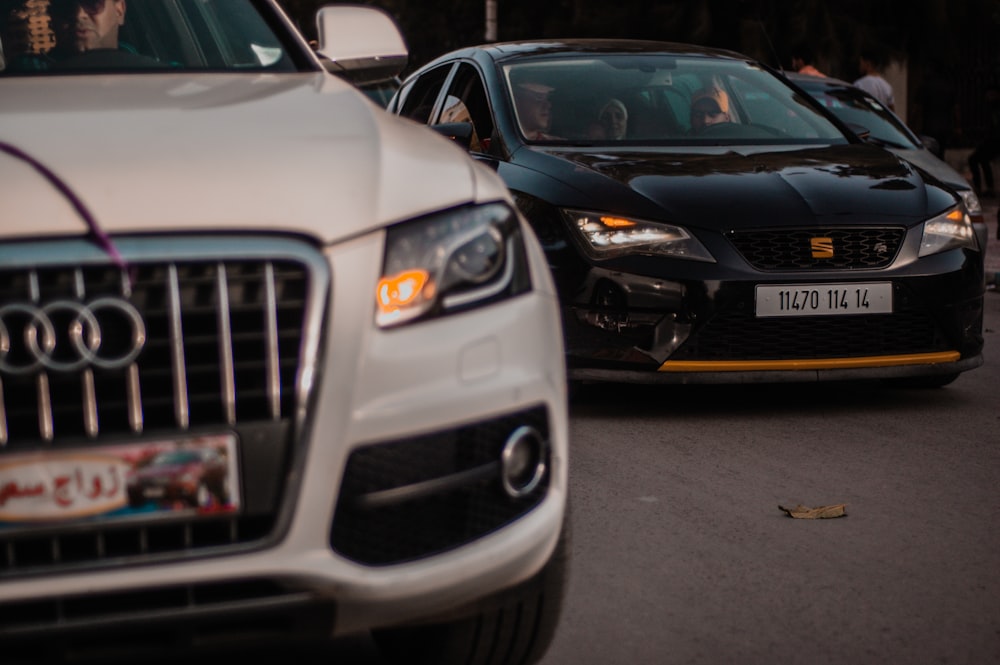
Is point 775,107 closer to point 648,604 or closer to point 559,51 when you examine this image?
point 559,51

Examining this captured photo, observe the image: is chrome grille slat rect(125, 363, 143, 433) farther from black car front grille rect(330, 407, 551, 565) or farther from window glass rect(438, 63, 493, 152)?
window glass rect(438, 63, 493, 152)

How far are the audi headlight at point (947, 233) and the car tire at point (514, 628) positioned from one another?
3.73m

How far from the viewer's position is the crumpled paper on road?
4.81 metres

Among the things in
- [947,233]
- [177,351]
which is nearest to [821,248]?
[947,233]

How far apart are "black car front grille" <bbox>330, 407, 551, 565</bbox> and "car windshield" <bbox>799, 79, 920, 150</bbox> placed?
8.56 metres

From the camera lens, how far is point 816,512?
190 inches

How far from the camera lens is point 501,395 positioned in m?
2.84

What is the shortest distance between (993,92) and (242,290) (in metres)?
20.8

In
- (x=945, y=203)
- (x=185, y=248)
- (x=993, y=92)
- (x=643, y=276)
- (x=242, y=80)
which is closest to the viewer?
(x=185, y=248)

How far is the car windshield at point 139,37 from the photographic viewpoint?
4137mm

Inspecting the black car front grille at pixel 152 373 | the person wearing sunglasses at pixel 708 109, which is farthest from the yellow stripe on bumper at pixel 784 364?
the black car front grille at pixel 152 373

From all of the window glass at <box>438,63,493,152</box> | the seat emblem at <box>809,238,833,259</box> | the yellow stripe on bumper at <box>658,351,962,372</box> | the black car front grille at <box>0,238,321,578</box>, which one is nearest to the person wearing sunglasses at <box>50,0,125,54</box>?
the black car front grille at <box>0,238,321,578</box>

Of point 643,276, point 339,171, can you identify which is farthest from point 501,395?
point 643,276

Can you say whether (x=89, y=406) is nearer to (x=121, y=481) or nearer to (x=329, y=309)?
(x=121, y=481)
